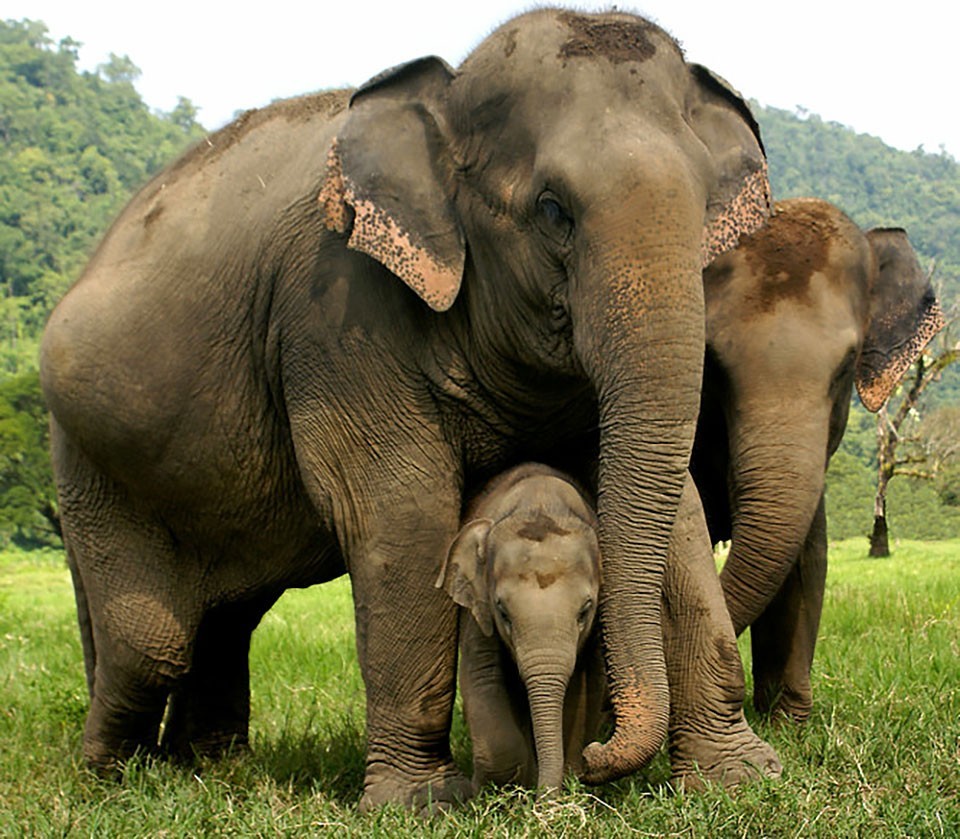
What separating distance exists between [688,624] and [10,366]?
5791 cm

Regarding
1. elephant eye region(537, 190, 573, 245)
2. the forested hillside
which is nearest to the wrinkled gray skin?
elephant eye region(537, 190, 573, 245)

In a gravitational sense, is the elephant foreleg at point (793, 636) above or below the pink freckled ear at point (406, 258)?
below

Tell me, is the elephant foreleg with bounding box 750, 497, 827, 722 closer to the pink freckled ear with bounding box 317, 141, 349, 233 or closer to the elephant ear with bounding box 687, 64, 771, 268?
the elephant ear with bounding box 687, 64, 771, 268

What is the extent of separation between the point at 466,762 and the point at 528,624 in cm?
162

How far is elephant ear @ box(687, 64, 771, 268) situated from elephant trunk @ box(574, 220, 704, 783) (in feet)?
1.96

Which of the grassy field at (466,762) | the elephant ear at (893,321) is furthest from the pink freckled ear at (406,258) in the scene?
the elephant ear at (893,321)

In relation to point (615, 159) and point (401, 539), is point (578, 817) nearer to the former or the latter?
point (401, 539)

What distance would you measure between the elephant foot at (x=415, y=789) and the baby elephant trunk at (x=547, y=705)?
2.22 feet

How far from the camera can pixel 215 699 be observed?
6.31 m

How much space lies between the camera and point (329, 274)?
4.69 meters

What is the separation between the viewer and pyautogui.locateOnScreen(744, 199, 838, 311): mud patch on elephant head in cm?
593

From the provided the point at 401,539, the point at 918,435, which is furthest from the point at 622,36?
the point at 918,435

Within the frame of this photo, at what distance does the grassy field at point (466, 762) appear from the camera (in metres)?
4.02

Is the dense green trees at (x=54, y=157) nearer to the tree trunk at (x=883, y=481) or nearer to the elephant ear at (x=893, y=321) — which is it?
the tree trunk at (x=883, y=481)
